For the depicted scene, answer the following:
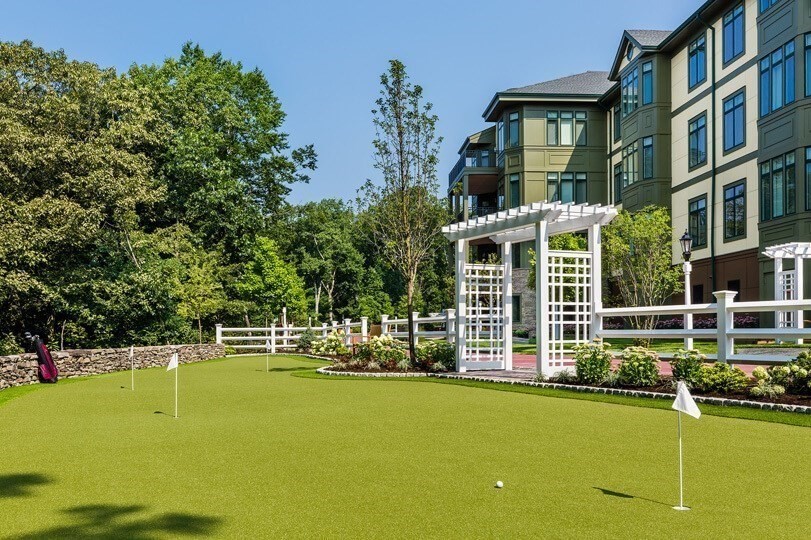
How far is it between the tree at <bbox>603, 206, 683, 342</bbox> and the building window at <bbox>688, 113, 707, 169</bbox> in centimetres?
249

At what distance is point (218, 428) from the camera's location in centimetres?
855

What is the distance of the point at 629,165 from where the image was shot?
32.0 meters

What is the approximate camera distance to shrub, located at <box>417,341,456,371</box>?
16859 millimetres

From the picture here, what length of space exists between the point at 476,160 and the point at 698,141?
16091mm

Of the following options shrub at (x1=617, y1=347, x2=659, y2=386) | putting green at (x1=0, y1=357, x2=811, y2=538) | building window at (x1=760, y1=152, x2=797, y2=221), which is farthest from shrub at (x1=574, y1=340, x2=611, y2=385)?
building window at (x1=760, y1=152, x2=797, y2=221)

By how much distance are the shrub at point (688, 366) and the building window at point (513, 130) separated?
2687 cm

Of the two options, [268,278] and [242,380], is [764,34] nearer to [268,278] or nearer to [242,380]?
[242,380]

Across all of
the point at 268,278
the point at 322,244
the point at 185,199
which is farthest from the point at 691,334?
the point at 322,244

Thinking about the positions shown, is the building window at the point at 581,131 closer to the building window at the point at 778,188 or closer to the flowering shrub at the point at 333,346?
the building window at the point at 778,188

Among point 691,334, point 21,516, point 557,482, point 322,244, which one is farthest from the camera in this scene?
point 322,244

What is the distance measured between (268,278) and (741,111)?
80.3ft

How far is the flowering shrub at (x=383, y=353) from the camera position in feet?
58.5

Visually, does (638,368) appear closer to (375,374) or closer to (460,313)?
(460,313)

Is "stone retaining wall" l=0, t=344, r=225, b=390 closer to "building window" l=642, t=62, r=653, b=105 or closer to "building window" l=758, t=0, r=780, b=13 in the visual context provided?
"building window" l=642, t=62, r=653, b=105
